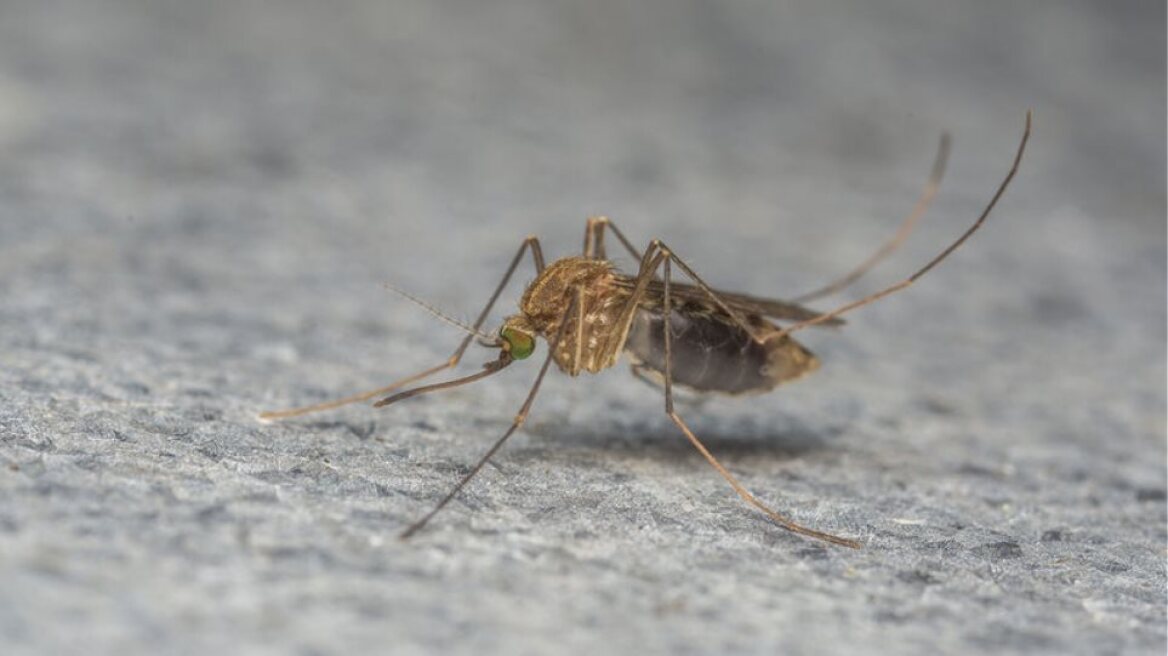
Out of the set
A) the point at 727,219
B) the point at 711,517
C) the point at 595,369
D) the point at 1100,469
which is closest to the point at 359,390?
the point at 595,369

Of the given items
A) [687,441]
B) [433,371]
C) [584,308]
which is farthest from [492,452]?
[687,441]

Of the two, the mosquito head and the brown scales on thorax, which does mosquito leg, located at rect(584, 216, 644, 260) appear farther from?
the mosquito head

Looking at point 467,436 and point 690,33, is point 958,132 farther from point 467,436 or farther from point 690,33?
point 467,436

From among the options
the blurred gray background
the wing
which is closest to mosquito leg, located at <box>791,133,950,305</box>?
the blurred gray background

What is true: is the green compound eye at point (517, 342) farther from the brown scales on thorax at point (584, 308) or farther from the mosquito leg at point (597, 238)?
the mosquito leg at point (597, 238)

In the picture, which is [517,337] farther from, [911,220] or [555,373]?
[911,220]

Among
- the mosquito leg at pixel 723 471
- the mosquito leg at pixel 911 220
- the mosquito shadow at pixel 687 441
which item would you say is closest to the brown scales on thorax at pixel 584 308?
the mosquito leg at pixel 723 471
